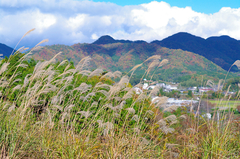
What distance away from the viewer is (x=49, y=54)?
2539 inches

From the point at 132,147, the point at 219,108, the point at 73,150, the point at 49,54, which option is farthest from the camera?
the point at 49,54

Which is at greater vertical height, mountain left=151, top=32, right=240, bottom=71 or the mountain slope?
mountain left=151, top=32, right=240, bottom=71

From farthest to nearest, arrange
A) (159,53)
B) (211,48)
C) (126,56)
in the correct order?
1. (211,48)
2. (159,53)
3. (126,56)

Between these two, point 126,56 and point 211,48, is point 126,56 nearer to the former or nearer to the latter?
point 126,56

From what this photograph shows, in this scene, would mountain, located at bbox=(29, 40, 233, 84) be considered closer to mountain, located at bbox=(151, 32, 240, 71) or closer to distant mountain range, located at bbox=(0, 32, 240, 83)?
distant mountain range, located at bbox=(0, 32, 240, 83)

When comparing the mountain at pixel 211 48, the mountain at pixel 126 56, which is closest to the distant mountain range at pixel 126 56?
the mountain at pixel 126 56

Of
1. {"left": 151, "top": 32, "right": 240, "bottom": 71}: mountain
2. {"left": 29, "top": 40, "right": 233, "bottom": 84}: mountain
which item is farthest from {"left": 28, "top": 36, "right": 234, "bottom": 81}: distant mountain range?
{"left": 151, "top": 32, "right": 240, "bottom": 71}: mountain

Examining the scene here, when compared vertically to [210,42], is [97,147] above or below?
below

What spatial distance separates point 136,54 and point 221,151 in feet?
273

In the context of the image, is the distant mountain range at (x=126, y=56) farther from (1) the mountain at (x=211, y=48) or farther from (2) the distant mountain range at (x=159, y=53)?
(1) the mountain at (x=211, y=48)

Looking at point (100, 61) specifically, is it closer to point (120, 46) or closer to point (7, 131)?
point (120, 46)

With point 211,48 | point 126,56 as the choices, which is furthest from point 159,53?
point 211,48

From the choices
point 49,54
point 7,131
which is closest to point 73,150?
point 7,131

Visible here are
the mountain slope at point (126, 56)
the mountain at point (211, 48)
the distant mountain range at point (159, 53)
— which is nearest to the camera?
the distant mountain range at point (159, 53)
